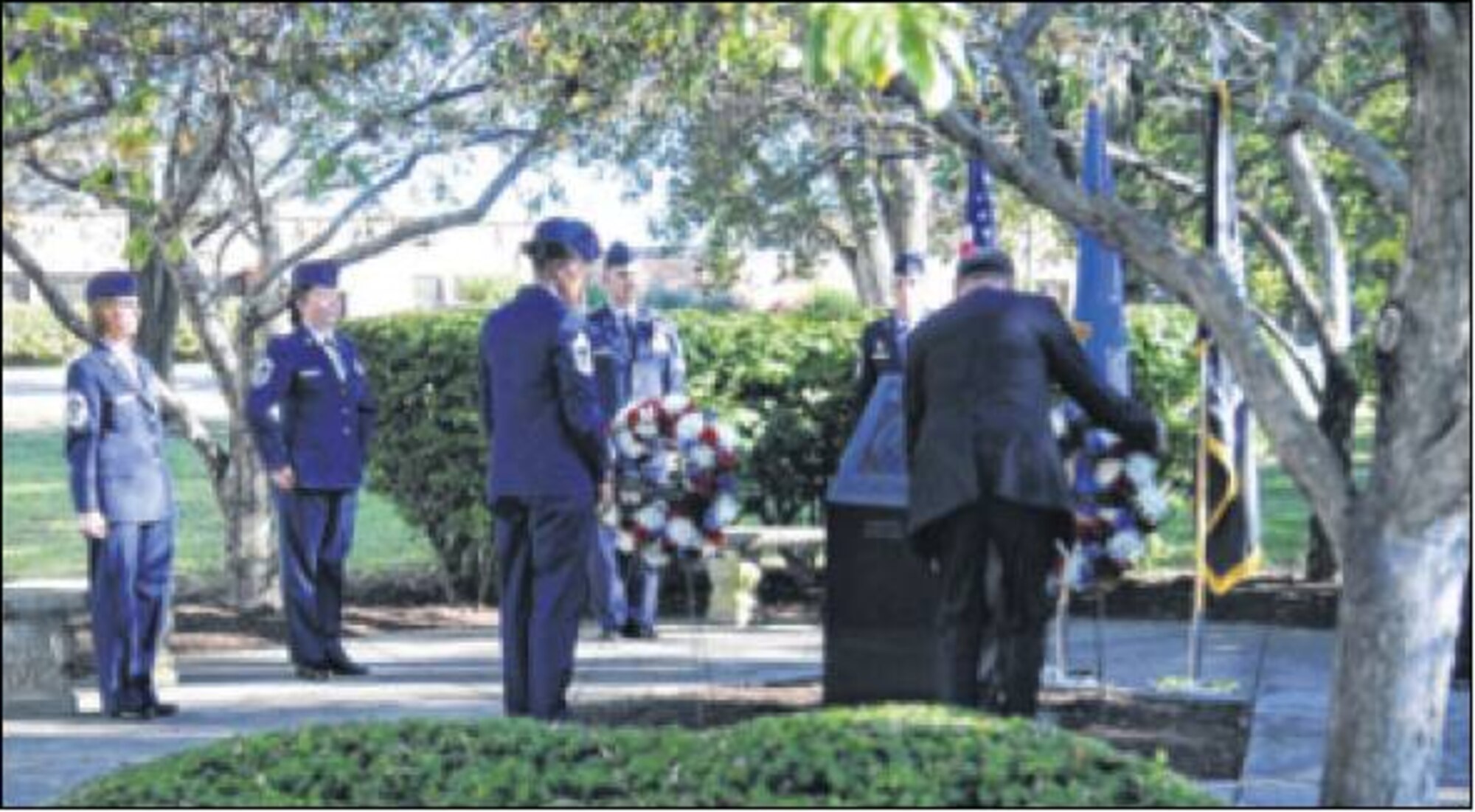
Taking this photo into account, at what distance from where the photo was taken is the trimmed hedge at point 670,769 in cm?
559

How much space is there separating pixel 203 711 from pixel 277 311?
423 centimetres

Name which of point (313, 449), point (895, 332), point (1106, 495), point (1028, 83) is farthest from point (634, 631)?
point (1028, 83)

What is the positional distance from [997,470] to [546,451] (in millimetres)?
2113

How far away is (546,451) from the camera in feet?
34.7

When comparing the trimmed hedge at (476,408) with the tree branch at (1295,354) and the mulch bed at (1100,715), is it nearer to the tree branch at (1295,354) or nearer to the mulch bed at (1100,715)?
the tree branch at (1295,354)

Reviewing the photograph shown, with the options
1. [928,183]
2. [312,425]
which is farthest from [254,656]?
[928,183]

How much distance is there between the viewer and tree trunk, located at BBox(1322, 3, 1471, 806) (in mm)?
7312

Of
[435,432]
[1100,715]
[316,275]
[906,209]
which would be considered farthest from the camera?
[906,209]

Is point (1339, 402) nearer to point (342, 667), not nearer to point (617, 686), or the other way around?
point (617, 686)

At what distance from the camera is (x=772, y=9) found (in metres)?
6.27

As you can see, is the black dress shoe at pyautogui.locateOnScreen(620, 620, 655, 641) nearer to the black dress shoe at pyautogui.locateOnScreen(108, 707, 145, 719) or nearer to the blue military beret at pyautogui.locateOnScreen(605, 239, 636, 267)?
the blue military beret at pyautogui.locateOnScreen(605, 239, 636, 267)

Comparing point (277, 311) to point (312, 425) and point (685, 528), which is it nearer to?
point (312, 425)

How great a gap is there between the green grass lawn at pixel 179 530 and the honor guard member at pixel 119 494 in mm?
5160

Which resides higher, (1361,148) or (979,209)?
(979,209)
